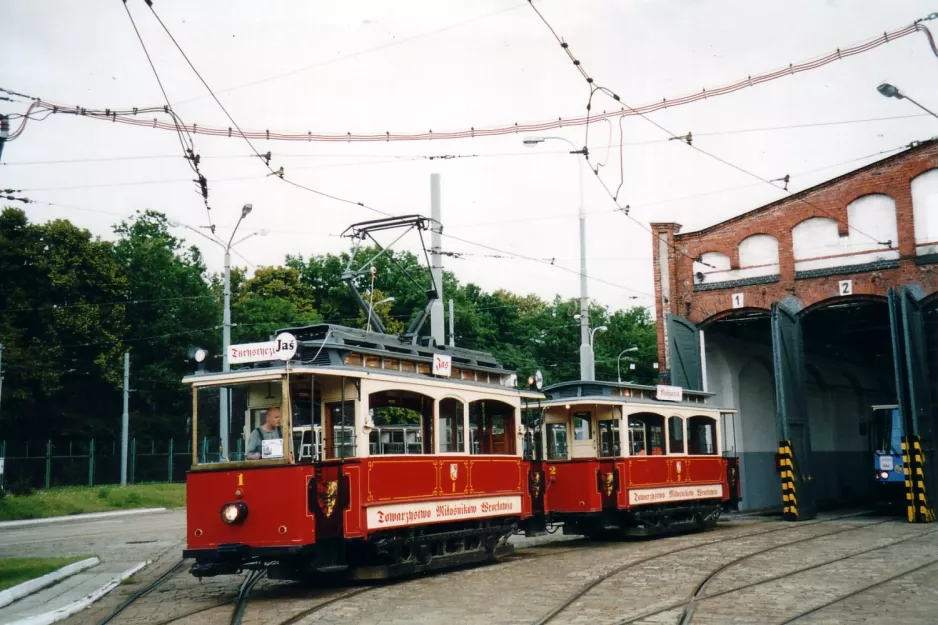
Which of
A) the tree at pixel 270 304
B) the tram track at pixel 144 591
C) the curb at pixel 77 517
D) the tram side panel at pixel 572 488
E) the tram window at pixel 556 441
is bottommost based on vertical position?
the curb at pixel 77 517

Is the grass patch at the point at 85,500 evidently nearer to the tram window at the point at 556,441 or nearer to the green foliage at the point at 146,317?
the green foliage at the point at 146,317

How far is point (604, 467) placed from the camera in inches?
707

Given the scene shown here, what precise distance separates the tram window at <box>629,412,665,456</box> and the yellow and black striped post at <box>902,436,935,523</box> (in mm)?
6576

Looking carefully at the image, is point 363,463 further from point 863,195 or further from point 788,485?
point 863,195

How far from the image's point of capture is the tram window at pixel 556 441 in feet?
60.5

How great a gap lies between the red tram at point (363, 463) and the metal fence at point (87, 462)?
2619 cm

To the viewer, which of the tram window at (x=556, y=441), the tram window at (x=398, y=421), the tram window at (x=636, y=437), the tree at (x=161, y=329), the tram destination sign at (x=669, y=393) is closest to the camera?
the tram window at (x=398, y=421)

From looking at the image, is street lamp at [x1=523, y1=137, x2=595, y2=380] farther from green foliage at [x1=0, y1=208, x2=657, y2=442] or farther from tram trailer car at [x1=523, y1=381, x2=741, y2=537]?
green foliage at [x1=0, y1=208, x2=657, y2=442]

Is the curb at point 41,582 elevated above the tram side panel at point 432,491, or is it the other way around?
the tram side panel at point 432,491

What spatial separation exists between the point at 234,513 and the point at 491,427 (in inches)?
200

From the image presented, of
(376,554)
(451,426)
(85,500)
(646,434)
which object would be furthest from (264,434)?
(85,500)

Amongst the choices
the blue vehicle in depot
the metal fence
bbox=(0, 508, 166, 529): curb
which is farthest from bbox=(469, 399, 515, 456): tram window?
the metal fence

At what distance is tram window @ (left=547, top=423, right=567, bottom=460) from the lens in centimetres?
1843

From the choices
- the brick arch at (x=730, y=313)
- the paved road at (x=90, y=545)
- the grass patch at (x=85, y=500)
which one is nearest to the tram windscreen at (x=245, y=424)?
the paved road at (x=90, y=545)
